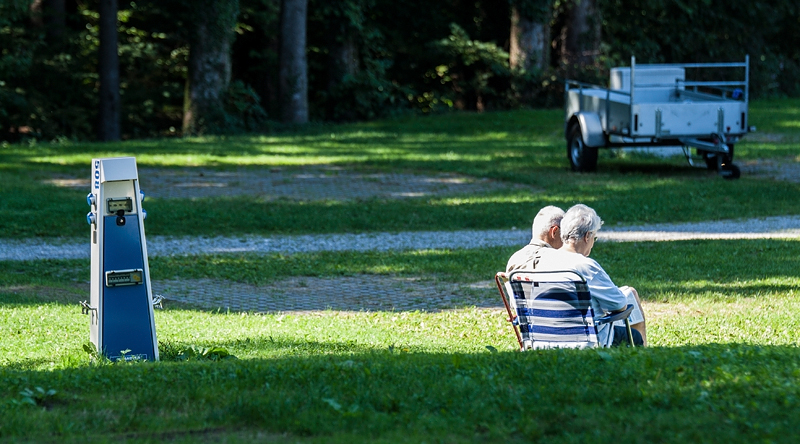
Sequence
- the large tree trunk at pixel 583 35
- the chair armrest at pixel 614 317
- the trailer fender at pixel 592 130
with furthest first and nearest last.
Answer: the large tree trunk at pixel 583 35
the trailer fender at pixel 592 130
the chair armrest at pixel 614 317

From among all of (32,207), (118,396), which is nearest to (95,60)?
(32,207)

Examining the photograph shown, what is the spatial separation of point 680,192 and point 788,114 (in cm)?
1403

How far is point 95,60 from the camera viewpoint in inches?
1236

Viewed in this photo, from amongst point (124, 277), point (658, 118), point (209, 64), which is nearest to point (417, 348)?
point (124, 277)

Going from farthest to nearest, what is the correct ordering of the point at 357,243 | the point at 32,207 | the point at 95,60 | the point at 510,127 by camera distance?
the point at 95,60 < the point at 510,127 < the point at 32,207 < the point at 357,243

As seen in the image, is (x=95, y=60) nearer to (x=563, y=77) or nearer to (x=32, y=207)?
(x=563, y=77)

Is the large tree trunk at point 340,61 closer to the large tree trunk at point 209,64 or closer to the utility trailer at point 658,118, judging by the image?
the large tree trunk at point 209,64

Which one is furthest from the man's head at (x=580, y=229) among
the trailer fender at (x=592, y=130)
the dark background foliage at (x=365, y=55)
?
the dark background foliage at (x=365, y=55)

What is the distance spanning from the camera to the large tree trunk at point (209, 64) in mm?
27656

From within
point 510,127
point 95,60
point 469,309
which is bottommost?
point 469,309

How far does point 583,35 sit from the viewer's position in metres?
33.3

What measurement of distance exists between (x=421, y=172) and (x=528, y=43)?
46.7ft

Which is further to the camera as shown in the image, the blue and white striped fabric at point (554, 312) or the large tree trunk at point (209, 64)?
the large tree trunk at point (209, 64)

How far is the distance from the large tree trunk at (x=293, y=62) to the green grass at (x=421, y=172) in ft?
6.56
